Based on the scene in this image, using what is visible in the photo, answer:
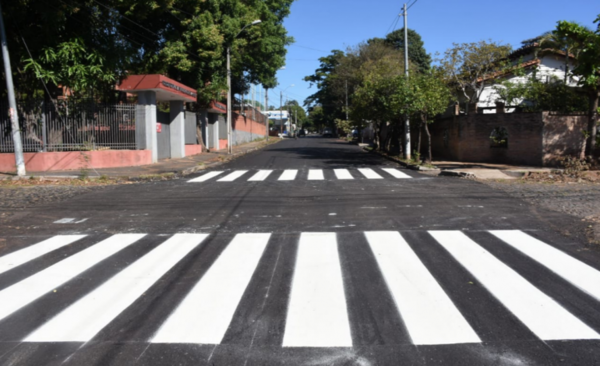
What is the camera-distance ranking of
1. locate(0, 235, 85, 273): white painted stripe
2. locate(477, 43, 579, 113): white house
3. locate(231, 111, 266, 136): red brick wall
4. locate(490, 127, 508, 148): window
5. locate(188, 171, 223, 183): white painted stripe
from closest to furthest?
locate(0, 235, 85, 273): white painted stripe < locate(188, 171, 223, 183): white painted stripe < locate(490, 127, 508, 148): window < locate(477, 43, 579, 113): white house < locate(231, 111, 266, 136): red brick wall

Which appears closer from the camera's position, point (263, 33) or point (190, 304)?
point (190, 304)

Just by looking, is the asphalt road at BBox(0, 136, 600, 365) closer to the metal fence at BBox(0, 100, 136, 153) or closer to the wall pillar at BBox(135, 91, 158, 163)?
the metal fence at BBox(0, 100, 136, 153)

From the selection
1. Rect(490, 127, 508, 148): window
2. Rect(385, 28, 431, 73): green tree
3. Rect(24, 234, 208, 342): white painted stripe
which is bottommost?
Rect(24, 234, 208, 342): white painted stripe

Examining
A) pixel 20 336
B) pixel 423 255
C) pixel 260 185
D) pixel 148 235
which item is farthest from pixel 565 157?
pixel 20 336

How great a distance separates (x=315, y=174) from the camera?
17.9 meters

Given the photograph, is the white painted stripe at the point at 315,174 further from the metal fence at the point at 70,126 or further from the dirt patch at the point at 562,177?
the metal fence at the point at 70,126

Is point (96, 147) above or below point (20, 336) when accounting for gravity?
above

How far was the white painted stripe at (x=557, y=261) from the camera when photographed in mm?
5559

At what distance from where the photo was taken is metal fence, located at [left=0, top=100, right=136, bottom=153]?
18797 mm

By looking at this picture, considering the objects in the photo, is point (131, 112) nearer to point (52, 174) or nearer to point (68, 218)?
point (52, 174)

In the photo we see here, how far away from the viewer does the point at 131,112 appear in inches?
852

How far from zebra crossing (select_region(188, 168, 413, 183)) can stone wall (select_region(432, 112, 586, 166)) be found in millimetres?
5052

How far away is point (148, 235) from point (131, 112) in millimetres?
14853

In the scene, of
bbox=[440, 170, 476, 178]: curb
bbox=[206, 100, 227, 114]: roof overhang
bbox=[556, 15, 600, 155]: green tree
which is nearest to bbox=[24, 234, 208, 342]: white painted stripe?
bbox=[440, 170, 476, 178]: curb
